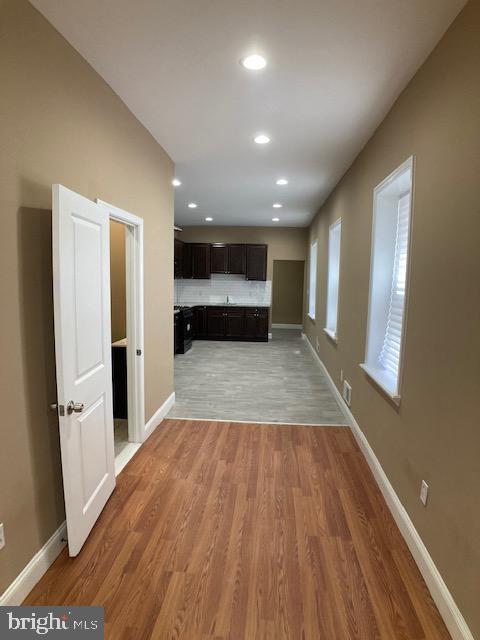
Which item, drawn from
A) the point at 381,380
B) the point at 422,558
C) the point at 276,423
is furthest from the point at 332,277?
the point at 422,558

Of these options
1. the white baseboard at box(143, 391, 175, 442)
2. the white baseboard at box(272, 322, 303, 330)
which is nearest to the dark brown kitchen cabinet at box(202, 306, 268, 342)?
the white baseboard at box(272, 322, 303, 330)

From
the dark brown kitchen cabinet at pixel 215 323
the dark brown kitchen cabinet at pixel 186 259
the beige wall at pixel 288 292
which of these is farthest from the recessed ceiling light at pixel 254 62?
the beige wall at pixel 288 292

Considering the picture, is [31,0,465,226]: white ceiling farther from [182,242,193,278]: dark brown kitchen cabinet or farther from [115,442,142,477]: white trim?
[182,242,193,278]: dark brown kitchen cabinet

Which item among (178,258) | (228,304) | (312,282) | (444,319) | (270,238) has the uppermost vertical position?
(270,238)

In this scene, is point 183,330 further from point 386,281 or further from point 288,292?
point 386,281

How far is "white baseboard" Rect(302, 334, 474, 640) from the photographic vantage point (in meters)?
1.52

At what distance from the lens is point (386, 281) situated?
305 cm

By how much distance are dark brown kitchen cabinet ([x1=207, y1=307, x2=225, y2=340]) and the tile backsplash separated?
0.75 metres

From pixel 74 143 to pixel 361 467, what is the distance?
308 centimetres

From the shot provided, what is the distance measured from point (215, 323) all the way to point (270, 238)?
2.59 m

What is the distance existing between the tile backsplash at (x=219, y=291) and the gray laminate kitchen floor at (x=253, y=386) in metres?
1.75

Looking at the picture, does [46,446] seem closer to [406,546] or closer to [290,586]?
[290,586]

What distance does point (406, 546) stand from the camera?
2.07 meters

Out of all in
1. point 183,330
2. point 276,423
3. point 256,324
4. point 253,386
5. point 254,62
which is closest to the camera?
point 254,62
